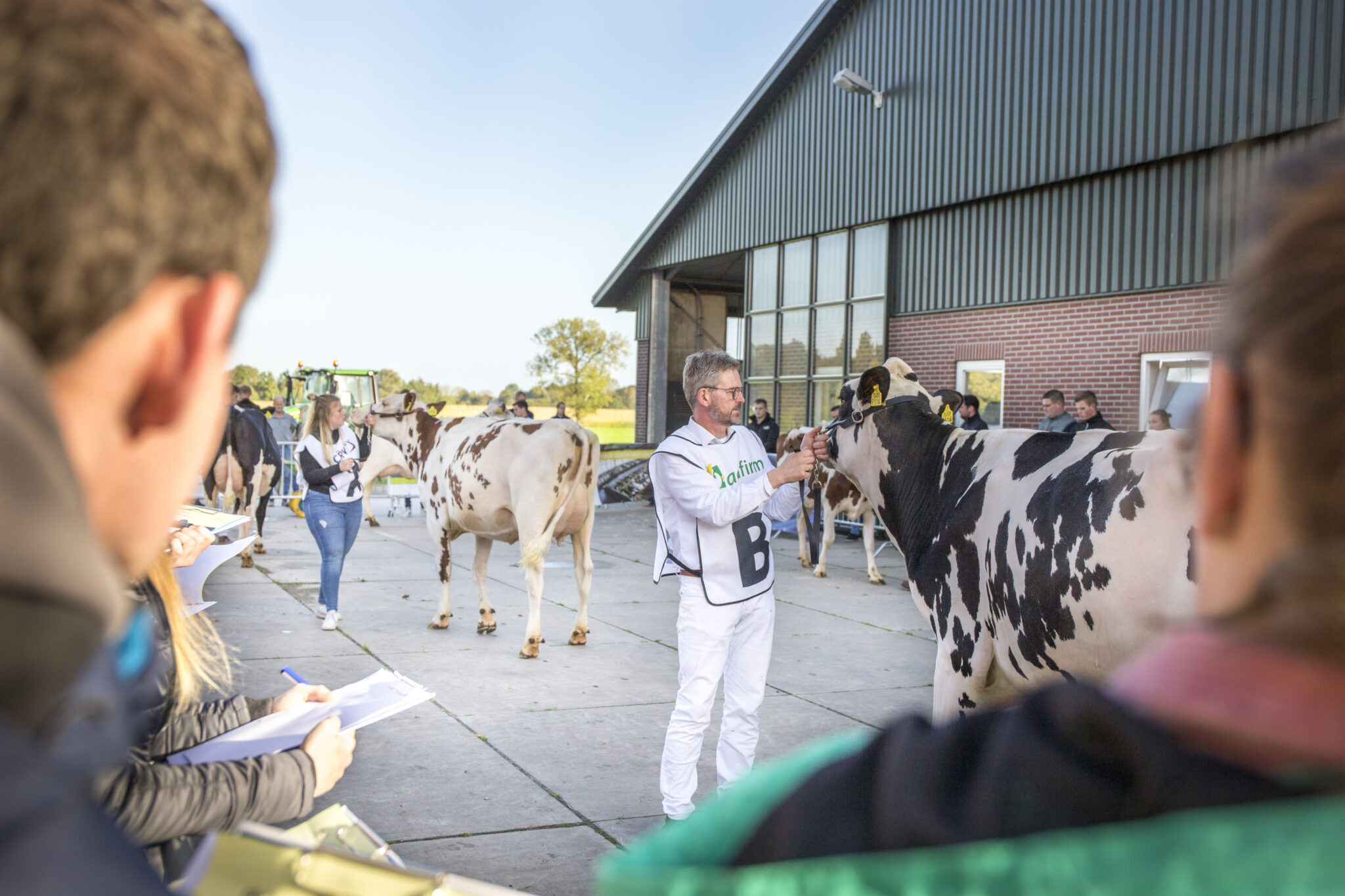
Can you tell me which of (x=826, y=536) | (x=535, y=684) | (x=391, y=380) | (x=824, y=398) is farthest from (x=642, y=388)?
(x=391, y=380)

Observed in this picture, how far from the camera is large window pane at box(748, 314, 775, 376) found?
19938 millimetres

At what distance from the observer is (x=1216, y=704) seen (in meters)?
0.62

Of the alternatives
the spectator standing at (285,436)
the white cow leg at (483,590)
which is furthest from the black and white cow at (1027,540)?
the spectator standing at (285,436)

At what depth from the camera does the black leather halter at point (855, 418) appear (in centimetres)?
542

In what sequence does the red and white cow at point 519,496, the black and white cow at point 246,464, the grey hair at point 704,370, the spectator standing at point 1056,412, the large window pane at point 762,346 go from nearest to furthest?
the grey hair at point 704,370
the red and white cow at point 519,496
the spectator standing at point 1056,412
the black and white cow at point 246,464
the large window pane at point 762,346

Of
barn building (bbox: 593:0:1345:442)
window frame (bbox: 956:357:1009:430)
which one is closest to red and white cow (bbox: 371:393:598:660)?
barn building (bbox: 593:0:1345:442)

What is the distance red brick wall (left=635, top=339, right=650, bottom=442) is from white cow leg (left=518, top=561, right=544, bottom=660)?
54.5ft

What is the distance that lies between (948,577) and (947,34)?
47.5 feet

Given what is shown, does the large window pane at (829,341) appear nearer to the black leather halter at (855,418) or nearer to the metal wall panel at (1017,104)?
the metal wall panel at (1017,104)

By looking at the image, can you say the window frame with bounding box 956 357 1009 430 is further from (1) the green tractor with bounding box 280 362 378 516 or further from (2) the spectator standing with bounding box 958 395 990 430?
(1) the green tractor with bounding box 280 362 378 516

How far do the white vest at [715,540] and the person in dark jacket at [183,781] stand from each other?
250 cm

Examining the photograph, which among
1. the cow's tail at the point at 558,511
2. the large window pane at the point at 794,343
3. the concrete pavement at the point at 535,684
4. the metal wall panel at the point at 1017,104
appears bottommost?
the concrete pavement at the point at 535,684

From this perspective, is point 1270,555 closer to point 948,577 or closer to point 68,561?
point 68,561

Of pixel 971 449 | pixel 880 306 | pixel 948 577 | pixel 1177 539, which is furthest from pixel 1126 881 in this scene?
pixel 880 306
